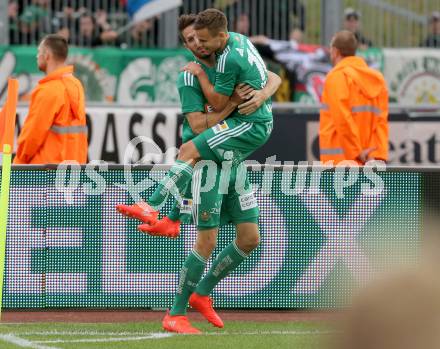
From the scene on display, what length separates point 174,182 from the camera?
681cm

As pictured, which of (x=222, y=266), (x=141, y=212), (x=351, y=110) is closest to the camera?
(x=141, y=212)

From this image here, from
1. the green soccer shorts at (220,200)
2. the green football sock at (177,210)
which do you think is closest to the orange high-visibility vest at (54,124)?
the green football sock at (177,210)

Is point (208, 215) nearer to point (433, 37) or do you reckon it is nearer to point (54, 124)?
point (54, 124)

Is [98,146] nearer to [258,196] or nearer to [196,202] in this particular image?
[258,196]

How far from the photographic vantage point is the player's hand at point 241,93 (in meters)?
6.67

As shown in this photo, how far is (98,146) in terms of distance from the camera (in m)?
13.1

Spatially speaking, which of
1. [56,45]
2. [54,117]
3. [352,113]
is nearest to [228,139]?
→ [54,117]

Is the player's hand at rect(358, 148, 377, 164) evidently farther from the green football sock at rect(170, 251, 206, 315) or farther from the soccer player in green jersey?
the green football sock at rect(170, 251, 206, 315)

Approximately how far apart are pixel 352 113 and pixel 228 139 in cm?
395

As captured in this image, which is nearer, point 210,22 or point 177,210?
point 210,22

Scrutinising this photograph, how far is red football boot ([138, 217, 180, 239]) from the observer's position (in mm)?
6594

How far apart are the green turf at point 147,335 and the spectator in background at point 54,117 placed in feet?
6.67

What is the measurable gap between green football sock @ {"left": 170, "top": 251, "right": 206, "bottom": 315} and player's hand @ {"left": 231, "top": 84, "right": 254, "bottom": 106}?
107 centimetres

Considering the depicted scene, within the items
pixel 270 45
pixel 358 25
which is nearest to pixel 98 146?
pixel 270 45
